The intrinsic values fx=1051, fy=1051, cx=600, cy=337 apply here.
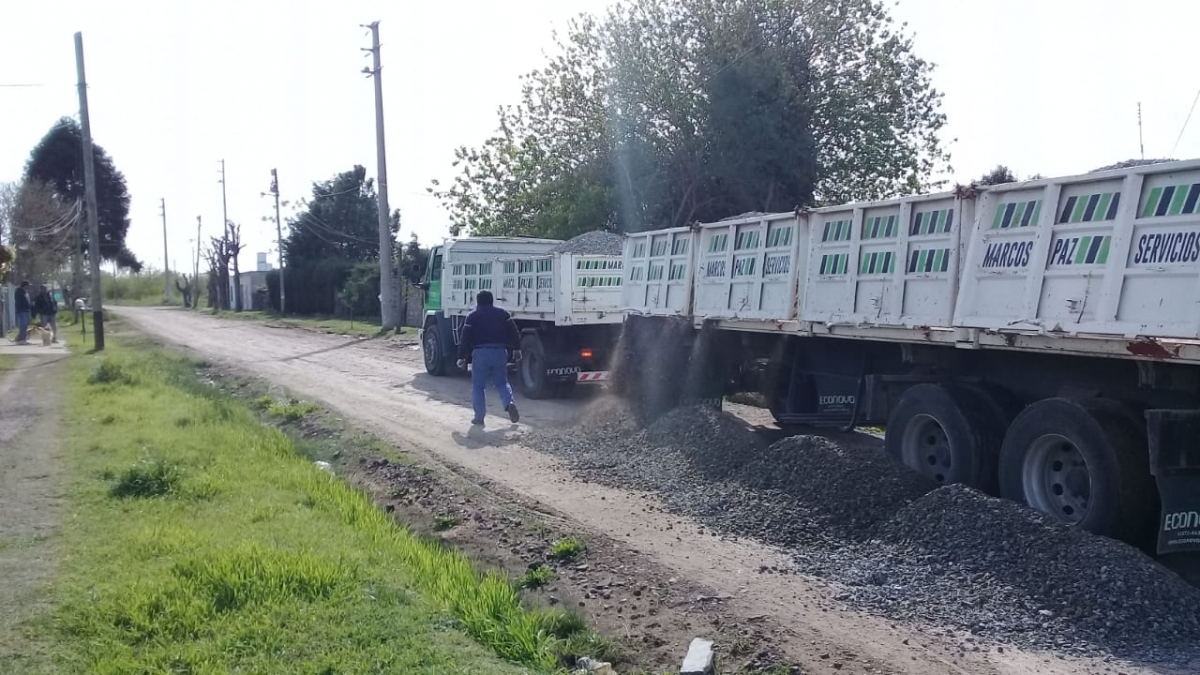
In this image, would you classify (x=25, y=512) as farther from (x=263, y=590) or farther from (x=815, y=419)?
(x=815, y=419)

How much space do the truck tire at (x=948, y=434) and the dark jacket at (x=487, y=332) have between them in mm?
5815

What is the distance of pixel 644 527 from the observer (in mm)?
8039

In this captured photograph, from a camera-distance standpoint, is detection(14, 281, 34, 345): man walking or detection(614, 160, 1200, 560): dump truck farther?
detection(14, 281, 34, 345): man walking

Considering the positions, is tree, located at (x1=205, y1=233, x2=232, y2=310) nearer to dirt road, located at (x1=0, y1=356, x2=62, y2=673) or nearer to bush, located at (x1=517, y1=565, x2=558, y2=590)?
dirt road, located at (x1=0, y1=356, x2=62, y2=673)

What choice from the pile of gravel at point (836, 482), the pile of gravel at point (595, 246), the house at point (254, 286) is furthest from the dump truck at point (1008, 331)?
the house at point (254, 286)

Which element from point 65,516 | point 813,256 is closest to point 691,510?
point 813,256

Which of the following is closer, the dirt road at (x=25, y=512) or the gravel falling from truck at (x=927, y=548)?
the dirt road at (x=25, y=512)

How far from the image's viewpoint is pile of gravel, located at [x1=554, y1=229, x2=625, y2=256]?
16.4 metres

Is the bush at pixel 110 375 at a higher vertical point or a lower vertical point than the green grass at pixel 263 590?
lower

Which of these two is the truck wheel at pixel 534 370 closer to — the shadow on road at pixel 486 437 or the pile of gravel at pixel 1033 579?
the shadow on road at pixel 486 437

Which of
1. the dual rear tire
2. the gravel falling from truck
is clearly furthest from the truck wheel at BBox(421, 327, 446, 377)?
the dual rear tire

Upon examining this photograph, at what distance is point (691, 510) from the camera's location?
8555 millimetres

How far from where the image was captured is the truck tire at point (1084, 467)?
6.87 m

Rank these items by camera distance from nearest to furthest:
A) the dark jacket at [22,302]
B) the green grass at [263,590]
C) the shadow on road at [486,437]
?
the green grass at [263,590] < the shadow on road at [486,437] < the dark jacket at [22,302]
